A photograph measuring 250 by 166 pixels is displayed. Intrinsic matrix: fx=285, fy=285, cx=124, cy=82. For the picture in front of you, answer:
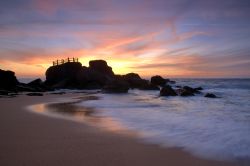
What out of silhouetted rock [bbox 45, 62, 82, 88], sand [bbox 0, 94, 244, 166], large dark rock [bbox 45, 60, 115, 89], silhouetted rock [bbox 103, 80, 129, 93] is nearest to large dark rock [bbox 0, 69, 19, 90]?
large dark rock [bbox 45, 60, 115, 89]

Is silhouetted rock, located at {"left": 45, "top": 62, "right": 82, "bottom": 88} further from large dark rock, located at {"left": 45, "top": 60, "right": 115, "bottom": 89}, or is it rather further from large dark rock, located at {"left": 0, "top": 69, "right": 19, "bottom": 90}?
large dark rock, located at {"left": 0, "top": 69, "right": 19, "bottom": 90}

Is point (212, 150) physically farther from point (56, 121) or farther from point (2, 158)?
point (56, 121)

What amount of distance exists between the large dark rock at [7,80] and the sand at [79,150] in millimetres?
28041

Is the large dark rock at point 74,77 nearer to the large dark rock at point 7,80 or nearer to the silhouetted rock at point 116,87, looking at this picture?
the silhouetted rock at point 116,87

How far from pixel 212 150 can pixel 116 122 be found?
5003mm

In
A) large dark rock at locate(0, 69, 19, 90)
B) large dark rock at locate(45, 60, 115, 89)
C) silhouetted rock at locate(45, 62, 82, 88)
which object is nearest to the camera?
large dark rock at locate(0, 69, 19, 90)

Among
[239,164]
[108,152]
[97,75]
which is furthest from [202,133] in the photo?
[97,75]

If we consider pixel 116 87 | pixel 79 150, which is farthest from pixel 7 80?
pixel 79 150

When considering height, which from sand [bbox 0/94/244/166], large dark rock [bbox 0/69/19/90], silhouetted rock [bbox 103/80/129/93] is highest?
large dark rock [bbox 0/69/19/90]

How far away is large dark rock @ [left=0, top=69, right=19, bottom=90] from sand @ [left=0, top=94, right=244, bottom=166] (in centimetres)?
2804

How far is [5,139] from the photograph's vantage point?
795cm

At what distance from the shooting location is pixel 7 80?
36531 mm

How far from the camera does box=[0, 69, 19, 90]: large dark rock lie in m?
35.6

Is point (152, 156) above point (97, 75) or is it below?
below
